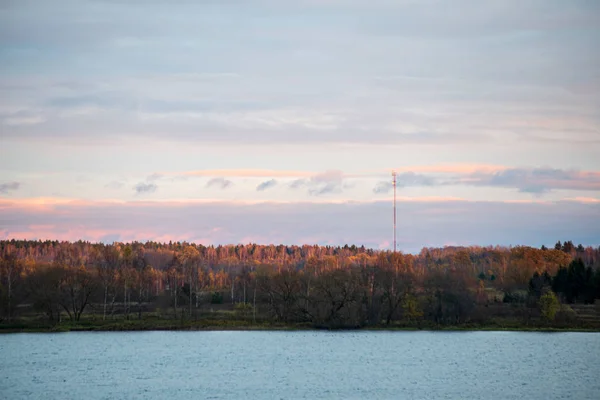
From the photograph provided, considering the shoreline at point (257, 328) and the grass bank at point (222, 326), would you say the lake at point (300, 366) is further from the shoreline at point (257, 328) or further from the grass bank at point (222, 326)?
the grass bank at point (222, 326)

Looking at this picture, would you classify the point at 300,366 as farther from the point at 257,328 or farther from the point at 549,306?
the point at 549,306

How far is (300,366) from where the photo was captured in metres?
62.5

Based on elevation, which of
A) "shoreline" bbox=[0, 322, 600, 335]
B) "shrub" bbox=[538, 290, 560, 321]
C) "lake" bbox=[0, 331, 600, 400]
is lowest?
"lake" bbox=[0, 331, 600, 400]

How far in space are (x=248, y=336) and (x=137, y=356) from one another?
81.6 ft

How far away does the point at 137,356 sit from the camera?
70.5 metres

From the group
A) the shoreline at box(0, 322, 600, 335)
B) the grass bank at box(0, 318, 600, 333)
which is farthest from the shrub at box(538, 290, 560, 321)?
the shoreline at box(0, 322, 600, 335)

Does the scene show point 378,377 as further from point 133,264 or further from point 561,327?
point 133,264

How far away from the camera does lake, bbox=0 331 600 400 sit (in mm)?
49219

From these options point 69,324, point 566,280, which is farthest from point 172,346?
point 566,280

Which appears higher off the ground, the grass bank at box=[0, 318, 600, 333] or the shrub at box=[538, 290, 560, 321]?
the shrub at box=[538, 290, 560, 321]

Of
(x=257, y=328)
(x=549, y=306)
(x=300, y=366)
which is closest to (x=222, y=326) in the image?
(x=257, y=328)

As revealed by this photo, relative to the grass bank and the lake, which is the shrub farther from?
the lake

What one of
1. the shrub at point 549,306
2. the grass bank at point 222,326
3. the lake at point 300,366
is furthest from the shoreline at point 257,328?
the lake at point 300,366

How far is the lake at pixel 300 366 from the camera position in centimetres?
4922
